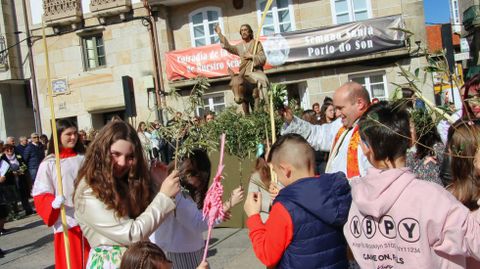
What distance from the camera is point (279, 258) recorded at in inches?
93.6

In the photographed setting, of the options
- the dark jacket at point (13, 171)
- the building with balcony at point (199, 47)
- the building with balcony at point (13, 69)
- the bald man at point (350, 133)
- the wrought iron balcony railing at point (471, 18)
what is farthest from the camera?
the building with balcony at point (13, 69)

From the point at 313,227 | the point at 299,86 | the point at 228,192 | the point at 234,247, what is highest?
the point at 299,86

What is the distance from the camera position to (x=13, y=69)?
59.9 feet

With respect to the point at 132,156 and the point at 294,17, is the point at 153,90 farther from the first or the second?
the point at 132,156

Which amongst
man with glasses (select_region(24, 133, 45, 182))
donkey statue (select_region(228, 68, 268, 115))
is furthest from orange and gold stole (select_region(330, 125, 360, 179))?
man with glasses (select_region(24, 133, 45, 182))

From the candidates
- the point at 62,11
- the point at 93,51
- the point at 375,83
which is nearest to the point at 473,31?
the point at 375,83

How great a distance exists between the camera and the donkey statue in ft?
19.4

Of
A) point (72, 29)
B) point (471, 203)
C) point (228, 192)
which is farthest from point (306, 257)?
point (72, 29)

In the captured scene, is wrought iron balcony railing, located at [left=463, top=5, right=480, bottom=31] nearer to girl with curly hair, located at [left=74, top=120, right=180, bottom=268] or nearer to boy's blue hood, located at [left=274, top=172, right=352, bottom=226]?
boy's blue hood, located at [left=274, top=172, right=352, bottom=226]

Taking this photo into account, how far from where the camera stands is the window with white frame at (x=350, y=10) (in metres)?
15.3

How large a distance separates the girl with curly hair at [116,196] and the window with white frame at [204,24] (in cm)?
1443

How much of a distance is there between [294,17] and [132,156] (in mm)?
14054

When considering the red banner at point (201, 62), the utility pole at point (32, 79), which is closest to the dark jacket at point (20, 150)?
the red banner at point (201, 62)

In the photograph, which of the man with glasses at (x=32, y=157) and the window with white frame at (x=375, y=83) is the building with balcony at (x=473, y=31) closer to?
the window with white frame at (x=375, y=83)
